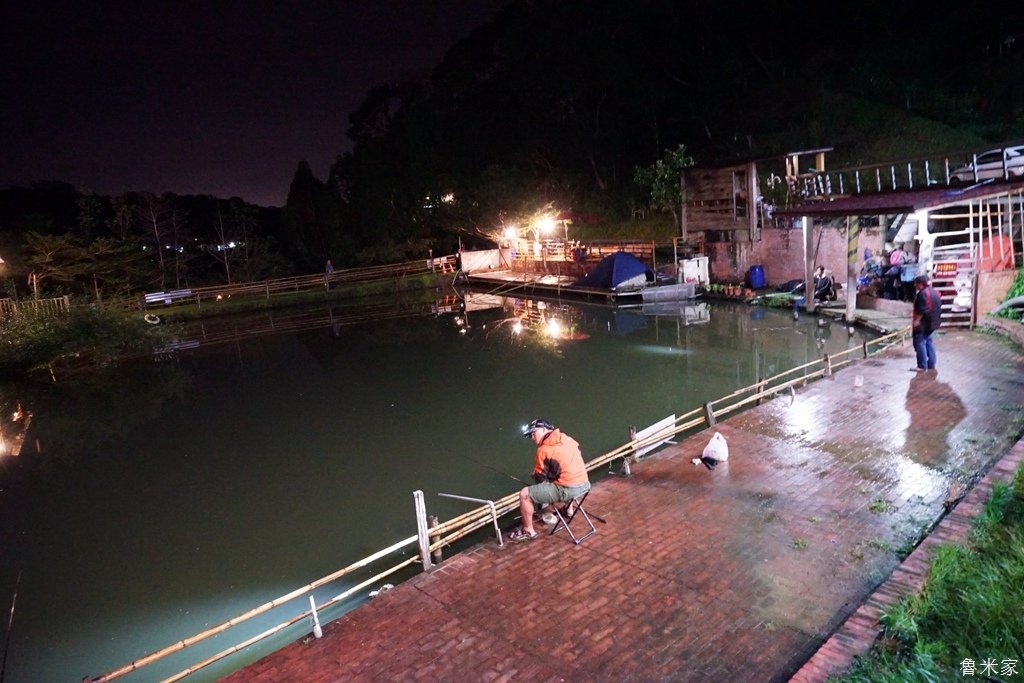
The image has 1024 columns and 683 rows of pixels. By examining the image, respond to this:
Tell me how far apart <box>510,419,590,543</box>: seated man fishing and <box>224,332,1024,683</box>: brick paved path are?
0.53m

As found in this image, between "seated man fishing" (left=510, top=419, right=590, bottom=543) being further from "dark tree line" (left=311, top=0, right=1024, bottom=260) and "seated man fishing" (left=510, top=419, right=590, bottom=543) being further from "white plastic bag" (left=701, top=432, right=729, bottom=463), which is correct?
"dark tree line" (left=311, top=0, right=1024, bottom=260)

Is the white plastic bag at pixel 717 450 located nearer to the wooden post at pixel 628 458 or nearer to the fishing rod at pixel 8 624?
the wooden post at pixel 628 458

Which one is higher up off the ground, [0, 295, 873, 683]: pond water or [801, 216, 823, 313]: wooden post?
[801, 216, 823, 313]: wooden post

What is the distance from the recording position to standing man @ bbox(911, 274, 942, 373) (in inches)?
419

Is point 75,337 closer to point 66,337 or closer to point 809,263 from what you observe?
point 66,337

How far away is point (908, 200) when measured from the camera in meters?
16.0

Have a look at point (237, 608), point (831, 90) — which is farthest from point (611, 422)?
point (831, 90)

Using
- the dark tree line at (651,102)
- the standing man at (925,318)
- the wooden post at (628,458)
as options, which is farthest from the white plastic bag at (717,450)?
the dark tree line at (651,102)

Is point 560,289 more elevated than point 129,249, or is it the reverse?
point 129,249

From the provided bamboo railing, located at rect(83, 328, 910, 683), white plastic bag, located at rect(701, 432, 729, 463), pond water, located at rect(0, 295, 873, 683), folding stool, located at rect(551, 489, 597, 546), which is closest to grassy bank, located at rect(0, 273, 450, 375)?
pond water, located at rect(0, 295, 873, 683)

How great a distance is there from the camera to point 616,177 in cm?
4266

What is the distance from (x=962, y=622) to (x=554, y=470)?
3.52 metres

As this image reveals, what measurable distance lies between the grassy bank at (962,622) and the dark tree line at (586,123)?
91.6 ft

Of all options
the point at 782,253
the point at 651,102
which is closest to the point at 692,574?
the point at 782,253
